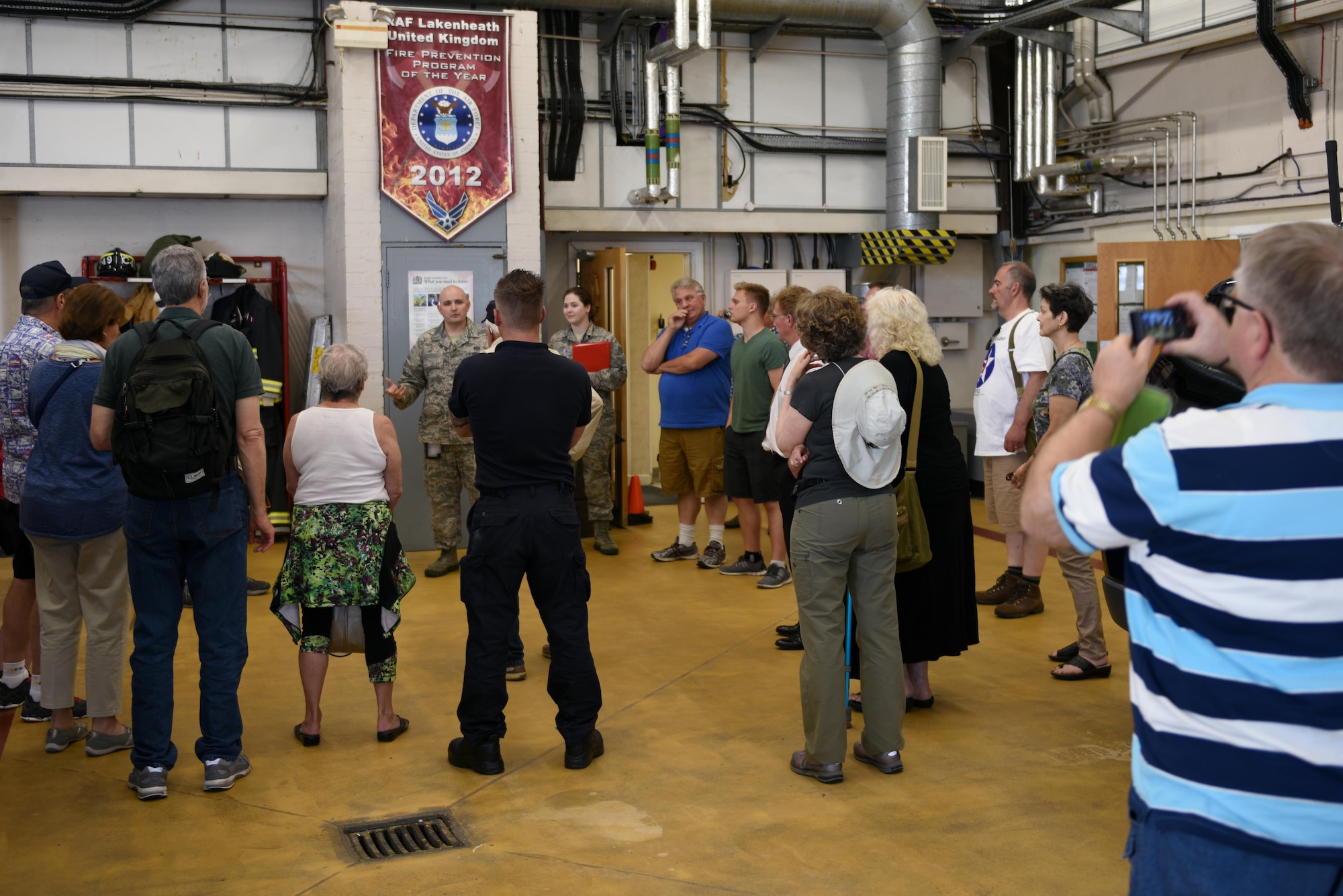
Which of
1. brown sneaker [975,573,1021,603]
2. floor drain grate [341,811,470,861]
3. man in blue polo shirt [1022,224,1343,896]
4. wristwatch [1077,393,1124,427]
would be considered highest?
wristwatch [1077,393,1124,427]

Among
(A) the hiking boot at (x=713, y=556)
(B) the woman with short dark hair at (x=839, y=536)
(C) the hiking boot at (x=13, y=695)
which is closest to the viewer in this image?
(B) the woman with short dark hair at (x=839, y=536)

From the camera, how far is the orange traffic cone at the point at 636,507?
8.68m

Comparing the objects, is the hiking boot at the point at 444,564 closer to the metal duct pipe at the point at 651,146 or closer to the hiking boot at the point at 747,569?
the hiking boot at the point at 747,569

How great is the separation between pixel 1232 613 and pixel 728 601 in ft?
16.0

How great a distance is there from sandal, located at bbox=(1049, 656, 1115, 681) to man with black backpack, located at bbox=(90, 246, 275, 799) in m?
3.24

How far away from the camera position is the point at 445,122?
752cm

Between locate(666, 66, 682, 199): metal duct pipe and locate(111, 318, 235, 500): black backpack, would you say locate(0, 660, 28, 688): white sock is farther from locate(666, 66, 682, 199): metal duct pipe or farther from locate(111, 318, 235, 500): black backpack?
locate(666, 66, 682, 199): metal duct pipe

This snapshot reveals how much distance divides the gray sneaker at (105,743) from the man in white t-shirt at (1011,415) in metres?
3.94

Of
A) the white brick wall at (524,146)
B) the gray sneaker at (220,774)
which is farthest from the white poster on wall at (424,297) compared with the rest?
the gray sneaker at (220,774)

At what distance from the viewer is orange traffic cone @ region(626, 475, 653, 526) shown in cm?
868

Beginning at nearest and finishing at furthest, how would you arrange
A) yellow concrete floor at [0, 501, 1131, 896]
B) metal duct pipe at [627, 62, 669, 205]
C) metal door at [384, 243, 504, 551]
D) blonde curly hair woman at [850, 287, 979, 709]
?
yellow concrete floor at [0, 501, 1131, 896], blonde curly hair woman at [850, 287, 979, 709], metal door at [384, 243, 504, 551], metal duct pipe at [627, 62, 669, 205]

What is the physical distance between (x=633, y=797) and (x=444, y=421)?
3669 millimetres

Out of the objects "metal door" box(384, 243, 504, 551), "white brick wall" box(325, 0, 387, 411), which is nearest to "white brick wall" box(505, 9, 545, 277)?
"metal door" box(384, 243, 504, 551)

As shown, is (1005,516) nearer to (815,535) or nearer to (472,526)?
(815,535)
